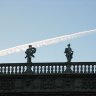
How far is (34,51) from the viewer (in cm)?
4122

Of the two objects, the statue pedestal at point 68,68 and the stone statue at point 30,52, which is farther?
the stone statue at point 30,52

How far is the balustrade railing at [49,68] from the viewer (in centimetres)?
4053

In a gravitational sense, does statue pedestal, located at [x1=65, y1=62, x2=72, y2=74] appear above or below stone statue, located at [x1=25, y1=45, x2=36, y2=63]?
below

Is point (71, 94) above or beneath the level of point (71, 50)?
beneath

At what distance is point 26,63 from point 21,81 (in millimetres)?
1916

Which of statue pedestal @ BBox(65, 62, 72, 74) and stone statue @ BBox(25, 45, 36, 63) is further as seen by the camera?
stone statue @ BBox(25, 45, 36, 63)

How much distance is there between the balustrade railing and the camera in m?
40.5

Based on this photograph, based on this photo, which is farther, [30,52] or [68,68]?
[30,52]

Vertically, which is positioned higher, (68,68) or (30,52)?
(30,52)

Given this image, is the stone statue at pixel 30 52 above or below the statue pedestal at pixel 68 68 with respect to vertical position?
above

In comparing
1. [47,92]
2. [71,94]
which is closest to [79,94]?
[71,94]

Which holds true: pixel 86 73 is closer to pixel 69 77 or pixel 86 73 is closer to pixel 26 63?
pixel 69 77

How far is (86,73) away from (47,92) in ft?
14.3

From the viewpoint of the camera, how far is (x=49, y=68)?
41.0 m
